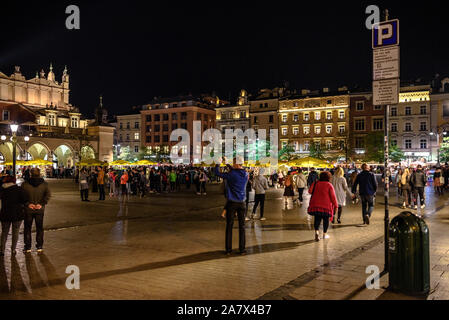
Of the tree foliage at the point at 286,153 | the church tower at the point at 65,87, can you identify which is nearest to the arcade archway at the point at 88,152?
the church tower at the point at 65,87

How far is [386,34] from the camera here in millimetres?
6148

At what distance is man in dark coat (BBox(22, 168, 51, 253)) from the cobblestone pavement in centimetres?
33

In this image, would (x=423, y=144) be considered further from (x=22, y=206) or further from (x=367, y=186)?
(x=22, y=206)

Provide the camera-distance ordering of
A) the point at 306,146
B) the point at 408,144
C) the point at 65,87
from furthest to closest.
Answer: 1. the point at 65,87
2. the point at 306,146
3. the point at 408,144

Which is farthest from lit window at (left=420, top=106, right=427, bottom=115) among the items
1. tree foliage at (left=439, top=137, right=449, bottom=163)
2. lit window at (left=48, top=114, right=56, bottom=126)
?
lit window at (left=48, top=114, right=56, bottom=126)

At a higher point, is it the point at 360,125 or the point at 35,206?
the point at 360,125

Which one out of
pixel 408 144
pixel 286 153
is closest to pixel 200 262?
pixel 286 153

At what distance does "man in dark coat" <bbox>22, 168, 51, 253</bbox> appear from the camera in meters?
7.69

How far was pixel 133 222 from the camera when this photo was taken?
11.9m

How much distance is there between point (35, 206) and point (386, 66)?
7.04m

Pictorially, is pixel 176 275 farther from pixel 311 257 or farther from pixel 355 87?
pixel 355 87

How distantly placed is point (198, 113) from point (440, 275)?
257ft

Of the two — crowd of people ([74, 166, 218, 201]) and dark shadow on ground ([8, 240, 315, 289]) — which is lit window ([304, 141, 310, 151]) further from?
dark shadow on ground ([8, 240, 315, 289])
